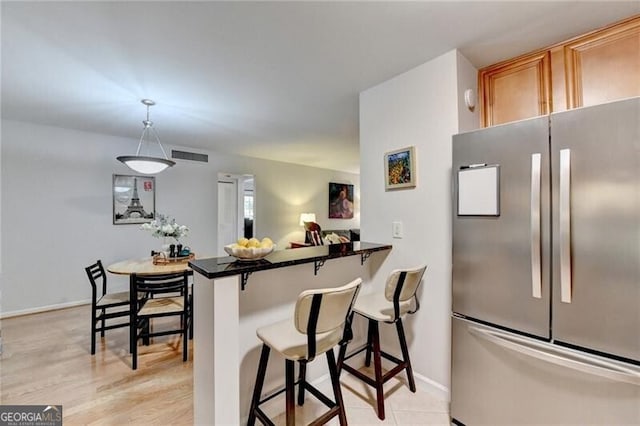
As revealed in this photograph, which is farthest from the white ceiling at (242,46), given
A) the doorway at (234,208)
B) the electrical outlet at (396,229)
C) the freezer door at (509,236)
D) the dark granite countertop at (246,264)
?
the doorway at (234,208)

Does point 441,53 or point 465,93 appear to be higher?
point 441,53

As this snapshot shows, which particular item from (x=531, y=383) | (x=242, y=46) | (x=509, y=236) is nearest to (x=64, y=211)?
(x=242, y=46)

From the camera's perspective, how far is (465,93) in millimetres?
1897

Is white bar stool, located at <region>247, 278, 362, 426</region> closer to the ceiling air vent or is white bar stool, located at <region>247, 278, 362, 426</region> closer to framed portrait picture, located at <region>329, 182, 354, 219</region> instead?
the ceiling air vent

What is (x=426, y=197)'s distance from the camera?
1.97 m

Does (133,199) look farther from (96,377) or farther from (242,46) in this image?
(242,46)

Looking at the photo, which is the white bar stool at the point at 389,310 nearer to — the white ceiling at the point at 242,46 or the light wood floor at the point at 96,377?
the light wood floor at the point at 96,377

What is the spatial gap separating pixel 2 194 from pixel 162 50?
3.23 m

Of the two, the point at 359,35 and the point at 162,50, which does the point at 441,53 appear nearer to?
the point at 359,35

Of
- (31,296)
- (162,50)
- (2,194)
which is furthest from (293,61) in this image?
(31,296)

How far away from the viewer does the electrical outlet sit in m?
2.13

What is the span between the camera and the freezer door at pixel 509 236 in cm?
126

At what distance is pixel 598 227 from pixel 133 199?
5.00m

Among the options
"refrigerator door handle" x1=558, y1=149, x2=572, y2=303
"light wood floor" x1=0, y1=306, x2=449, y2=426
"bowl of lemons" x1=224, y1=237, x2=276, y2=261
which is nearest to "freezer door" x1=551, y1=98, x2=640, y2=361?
"refrigerator door handle" x1=558, y1=149, x2=572, y2=303
